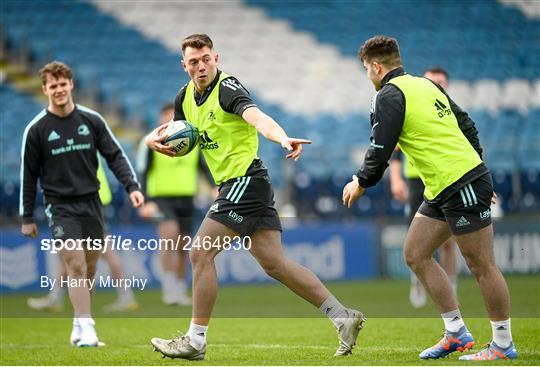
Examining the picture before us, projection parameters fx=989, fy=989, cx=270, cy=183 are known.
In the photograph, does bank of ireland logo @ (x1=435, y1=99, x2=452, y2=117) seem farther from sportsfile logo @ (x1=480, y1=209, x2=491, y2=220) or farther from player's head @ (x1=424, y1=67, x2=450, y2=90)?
player's head @ (x1=424, y1=67, x2=450, y2=90)

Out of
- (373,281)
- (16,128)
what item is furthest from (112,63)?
(373,281)

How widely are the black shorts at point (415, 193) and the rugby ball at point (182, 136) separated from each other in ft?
13.6

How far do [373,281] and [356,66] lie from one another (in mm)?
8735

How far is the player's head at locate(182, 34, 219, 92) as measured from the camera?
22.1ft

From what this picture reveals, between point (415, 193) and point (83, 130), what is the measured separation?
12.7 ft

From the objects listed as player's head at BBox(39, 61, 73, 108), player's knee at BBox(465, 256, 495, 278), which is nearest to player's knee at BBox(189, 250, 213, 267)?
player's knee at BBox(465, 256, 495, 278)

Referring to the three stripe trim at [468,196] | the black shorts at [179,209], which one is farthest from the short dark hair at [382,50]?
the black shorts at [179,209]

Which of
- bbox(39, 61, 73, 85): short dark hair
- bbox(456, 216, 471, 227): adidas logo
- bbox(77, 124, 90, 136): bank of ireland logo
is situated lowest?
bbox(456, 216, 471, 227): adidas logo

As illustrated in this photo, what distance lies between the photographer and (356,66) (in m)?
23.0

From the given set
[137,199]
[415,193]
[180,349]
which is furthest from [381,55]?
[415,193]

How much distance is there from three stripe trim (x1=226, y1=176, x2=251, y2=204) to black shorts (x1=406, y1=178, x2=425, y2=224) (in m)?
4.09

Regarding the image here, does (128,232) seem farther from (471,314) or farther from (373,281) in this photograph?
(471,314)

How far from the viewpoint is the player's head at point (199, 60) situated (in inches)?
265

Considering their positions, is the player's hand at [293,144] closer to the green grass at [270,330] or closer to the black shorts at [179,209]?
the green grass at [270,330]
